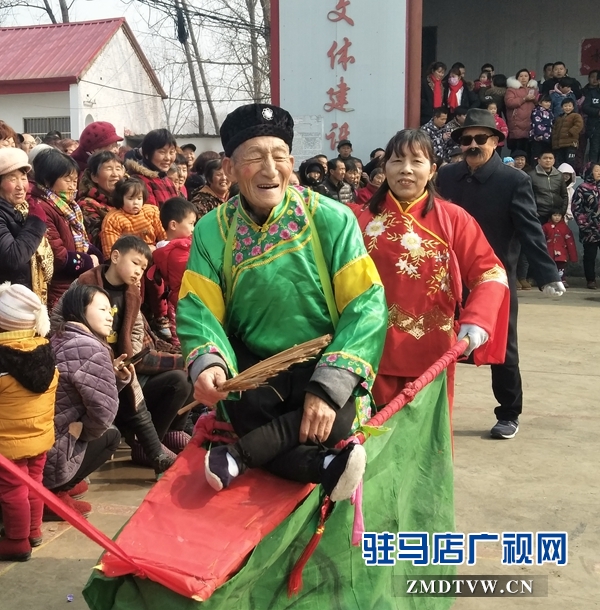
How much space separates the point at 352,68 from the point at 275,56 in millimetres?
1068

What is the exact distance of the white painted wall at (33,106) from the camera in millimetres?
20688

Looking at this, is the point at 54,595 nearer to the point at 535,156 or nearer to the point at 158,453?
the point at 158,453

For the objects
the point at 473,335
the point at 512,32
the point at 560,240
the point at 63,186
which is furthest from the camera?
the point at 512,32

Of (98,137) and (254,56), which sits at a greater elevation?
(254,56)

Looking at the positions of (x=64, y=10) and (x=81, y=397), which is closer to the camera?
(x=81, y=397)

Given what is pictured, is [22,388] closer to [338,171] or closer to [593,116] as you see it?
[338,171]

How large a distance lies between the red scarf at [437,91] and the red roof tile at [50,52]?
35.4 ft

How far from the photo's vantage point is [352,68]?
460 inches

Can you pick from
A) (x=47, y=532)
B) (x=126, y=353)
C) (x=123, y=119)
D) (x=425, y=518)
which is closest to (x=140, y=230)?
(x=126, y=353)

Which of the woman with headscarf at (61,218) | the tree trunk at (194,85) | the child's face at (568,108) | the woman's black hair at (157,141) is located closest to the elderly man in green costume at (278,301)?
the woman with headscarf at (61,218)

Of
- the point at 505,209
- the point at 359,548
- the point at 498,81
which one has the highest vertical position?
the point at 498,81

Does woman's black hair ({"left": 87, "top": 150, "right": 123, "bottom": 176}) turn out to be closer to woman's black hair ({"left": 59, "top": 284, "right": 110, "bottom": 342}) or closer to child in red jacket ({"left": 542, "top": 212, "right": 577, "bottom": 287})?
woman's black hair ({"left": 59, "top": 284, "right": 110, "bottom": 342})

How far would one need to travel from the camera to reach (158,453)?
14.2 ft

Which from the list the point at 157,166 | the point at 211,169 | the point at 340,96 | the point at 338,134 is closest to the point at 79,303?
the point at 211,169
